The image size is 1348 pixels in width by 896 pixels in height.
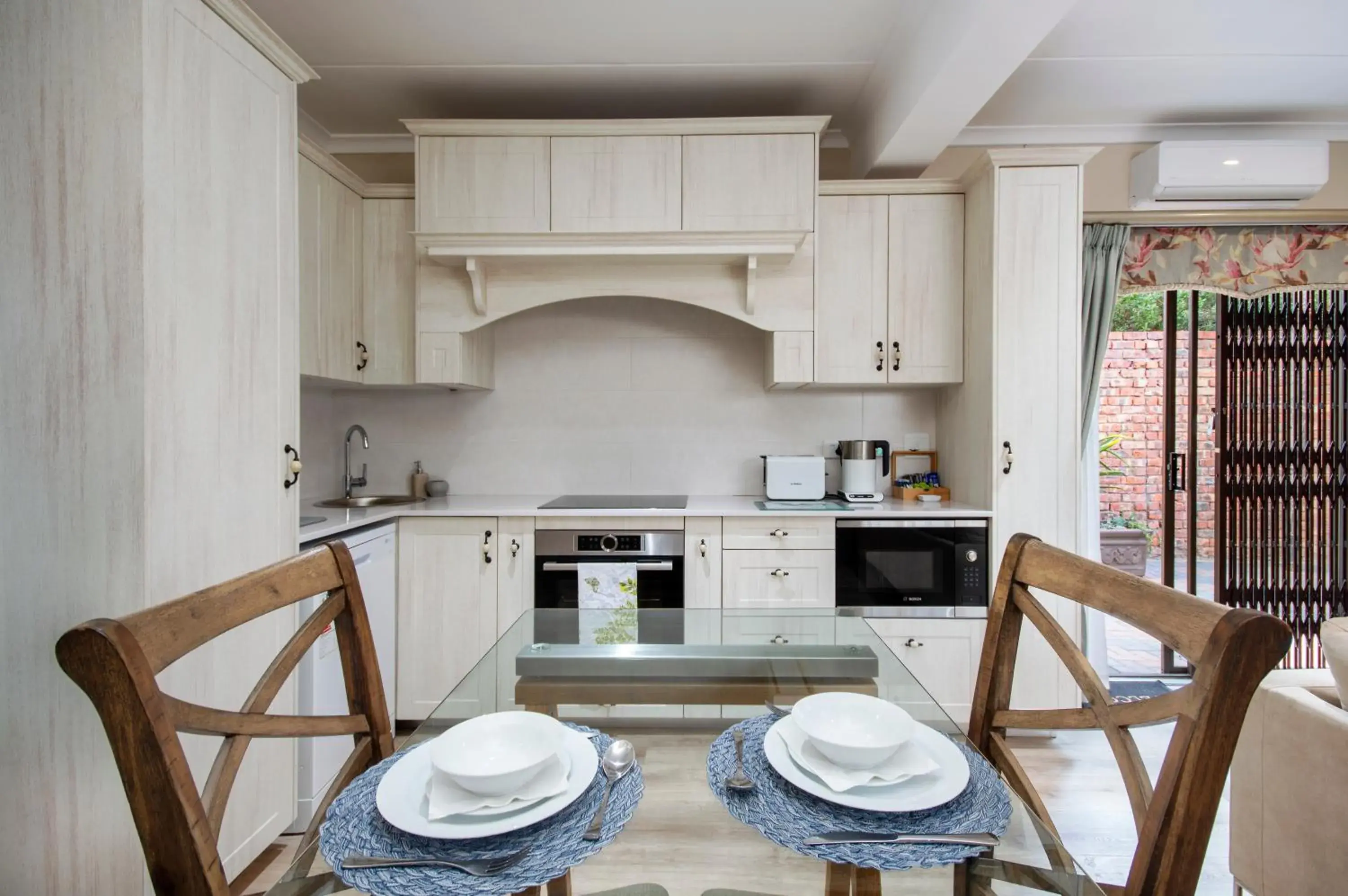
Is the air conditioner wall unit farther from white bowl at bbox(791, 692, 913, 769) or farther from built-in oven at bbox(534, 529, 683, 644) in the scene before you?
white bowl at bbox(791, 692, 913, 769)

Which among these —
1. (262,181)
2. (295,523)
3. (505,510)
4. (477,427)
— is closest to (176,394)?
(295,523)

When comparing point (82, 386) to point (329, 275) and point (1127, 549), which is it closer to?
point (329, 275)

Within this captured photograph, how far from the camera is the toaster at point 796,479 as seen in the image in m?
2.91

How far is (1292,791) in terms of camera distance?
147 cm

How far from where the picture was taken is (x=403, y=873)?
0.65 m

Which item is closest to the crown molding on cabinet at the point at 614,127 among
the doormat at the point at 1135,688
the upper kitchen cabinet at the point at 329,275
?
the upper kitchen cabinet at the point at 329,275

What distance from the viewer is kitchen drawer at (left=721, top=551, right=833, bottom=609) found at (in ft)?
8.67

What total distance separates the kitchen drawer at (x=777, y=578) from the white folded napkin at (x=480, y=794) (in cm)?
190

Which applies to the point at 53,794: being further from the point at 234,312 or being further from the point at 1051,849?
the point at 1051,849

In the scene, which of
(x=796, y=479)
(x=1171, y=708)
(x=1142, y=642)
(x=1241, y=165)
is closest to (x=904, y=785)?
(x=1171, y=708)

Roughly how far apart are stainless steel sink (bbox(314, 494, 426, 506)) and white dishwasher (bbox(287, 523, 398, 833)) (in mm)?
452

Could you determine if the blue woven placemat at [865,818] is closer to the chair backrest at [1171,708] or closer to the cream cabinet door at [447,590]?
the chair backrest at [1171,708]

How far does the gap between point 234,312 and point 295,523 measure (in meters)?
0.60

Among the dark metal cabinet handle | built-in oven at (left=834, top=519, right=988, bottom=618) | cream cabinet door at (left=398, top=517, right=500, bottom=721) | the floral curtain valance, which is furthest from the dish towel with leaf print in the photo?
the floral curtain valance
